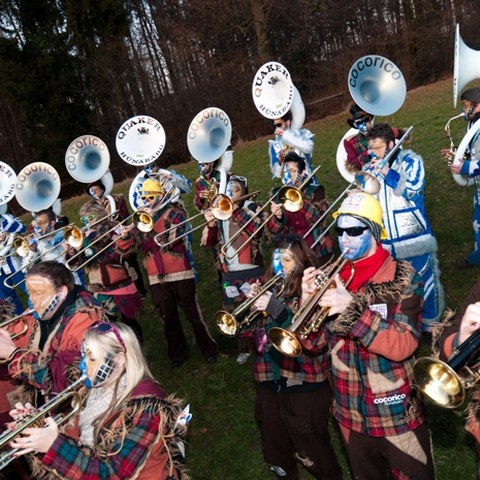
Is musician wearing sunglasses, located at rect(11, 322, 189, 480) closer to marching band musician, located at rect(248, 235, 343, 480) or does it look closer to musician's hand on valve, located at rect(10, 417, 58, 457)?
musician's hand on valve, located at rect(10, 417, 58, 457)

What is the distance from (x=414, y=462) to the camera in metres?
2.67

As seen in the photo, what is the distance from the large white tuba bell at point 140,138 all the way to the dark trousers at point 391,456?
521 cm

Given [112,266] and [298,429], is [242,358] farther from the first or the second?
[298,429]

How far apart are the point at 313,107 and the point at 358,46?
4.76 m

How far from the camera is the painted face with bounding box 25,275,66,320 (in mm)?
3383

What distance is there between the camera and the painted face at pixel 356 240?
2.82 meters

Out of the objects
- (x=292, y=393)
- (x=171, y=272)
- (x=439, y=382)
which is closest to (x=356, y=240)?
(x=439, y=382)

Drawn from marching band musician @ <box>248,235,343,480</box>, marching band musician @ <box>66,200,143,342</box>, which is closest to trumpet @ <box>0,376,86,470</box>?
marching band musician @ <box>248,235,343,480</box>

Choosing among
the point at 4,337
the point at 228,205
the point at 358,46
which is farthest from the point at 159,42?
the point at 4,337

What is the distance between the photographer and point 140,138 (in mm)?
7098

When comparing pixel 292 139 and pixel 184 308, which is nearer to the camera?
pixel 184 308

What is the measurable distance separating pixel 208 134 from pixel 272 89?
1353 mm

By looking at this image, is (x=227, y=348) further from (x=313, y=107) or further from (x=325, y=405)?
(x=313, y=107)

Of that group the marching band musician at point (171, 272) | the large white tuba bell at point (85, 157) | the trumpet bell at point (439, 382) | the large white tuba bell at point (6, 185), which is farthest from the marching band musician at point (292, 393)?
the large white tuba bell at point (6, 185)
